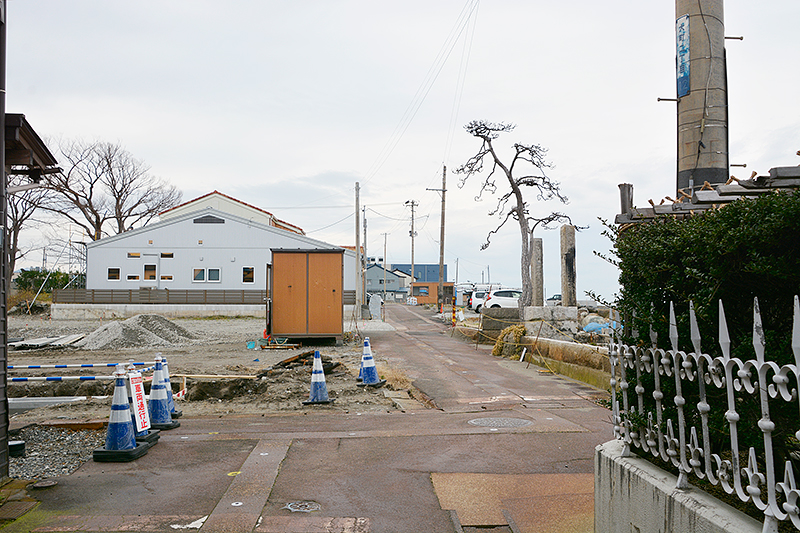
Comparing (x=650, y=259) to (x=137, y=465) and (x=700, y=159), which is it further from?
(x=137, y=465)

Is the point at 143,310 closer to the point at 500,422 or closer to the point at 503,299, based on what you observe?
the point at 503,299

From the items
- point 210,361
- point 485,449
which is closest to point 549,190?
point 210,361

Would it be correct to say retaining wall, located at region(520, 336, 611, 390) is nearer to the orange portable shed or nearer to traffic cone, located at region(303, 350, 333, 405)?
traffic cone, located at region(303, 350, 333, 405)

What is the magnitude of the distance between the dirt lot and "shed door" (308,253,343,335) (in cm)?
91

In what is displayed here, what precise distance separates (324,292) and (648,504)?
59.8 feet

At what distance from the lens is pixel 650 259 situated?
3828mm

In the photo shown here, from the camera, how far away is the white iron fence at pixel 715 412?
268 centimetres

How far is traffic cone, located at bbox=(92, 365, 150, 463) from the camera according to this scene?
21.2 feet

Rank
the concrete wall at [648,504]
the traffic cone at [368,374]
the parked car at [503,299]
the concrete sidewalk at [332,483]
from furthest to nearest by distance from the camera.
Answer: the parked car at [503,299] → the traffic cone at [368,374] → the concrete sidewalk at [332,483] → the concrete wall at [648,504]

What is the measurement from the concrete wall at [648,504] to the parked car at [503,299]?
30387 millimetres

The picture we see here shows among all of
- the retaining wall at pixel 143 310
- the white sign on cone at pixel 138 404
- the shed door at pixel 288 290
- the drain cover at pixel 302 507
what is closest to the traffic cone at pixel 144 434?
the white sign on cone at pixel 138 404

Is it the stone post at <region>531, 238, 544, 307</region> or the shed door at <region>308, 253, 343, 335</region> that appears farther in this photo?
the shed door at <region>308, 253, 343, 335</region>

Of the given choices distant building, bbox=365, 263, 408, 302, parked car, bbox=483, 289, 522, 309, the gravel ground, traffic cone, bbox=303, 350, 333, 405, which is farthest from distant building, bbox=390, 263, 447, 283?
traffic cone, bbox=303, 350, 333, 405

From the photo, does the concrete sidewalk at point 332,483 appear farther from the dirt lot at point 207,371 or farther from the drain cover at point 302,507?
the dirt lot at point 207,371
